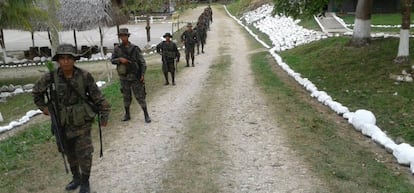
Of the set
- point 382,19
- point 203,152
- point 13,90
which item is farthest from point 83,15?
point 203,152

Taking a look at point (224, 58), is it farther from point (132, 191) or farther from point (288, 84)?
point (132, 191)

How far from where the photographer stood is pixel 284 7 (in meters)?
15.8

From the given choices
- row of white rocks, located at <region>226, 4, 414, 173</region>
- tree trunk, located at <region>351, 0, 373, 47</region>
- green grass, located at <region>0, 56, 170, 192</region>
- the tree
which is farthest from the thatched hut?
green grass, located at <region>0, 56, 170, 192</region>

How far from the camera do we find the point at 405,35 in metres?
12.4

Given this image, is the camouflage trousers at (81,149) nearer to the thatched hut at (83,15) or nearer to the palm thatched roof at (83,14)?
the thatched hut at (83,15)

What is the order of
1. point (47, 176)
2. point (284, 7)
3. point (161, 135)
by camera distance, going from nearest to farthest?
point (47, 176) → point (161, 135) → point (284, 7)

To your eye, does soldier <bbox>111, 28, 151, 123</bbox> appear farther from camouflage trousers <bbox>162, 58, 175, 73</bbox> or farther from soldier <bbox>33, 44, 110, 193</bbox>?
camouflage trousers <bbox>162, 58, 175, 73</bbox>

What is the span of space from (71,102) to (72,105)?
0.12 feet

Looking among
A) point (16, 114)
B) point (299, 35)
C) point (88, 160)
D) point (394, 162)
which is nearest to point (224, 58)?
point (299, 35)

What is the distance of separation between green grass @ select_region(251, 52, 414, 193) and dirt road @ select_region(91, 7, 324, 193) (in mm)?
240

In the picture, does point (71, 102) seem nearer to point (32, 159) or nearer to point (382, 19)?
point (32, 159)

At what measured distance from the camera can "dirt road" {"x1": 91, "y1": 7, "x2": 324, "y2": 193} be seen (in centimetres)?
577

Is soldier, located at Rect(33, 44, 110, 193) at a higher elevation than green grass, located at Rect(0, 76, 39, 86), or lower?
higher

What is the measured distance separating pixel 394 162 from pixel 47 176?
16.5 feet
